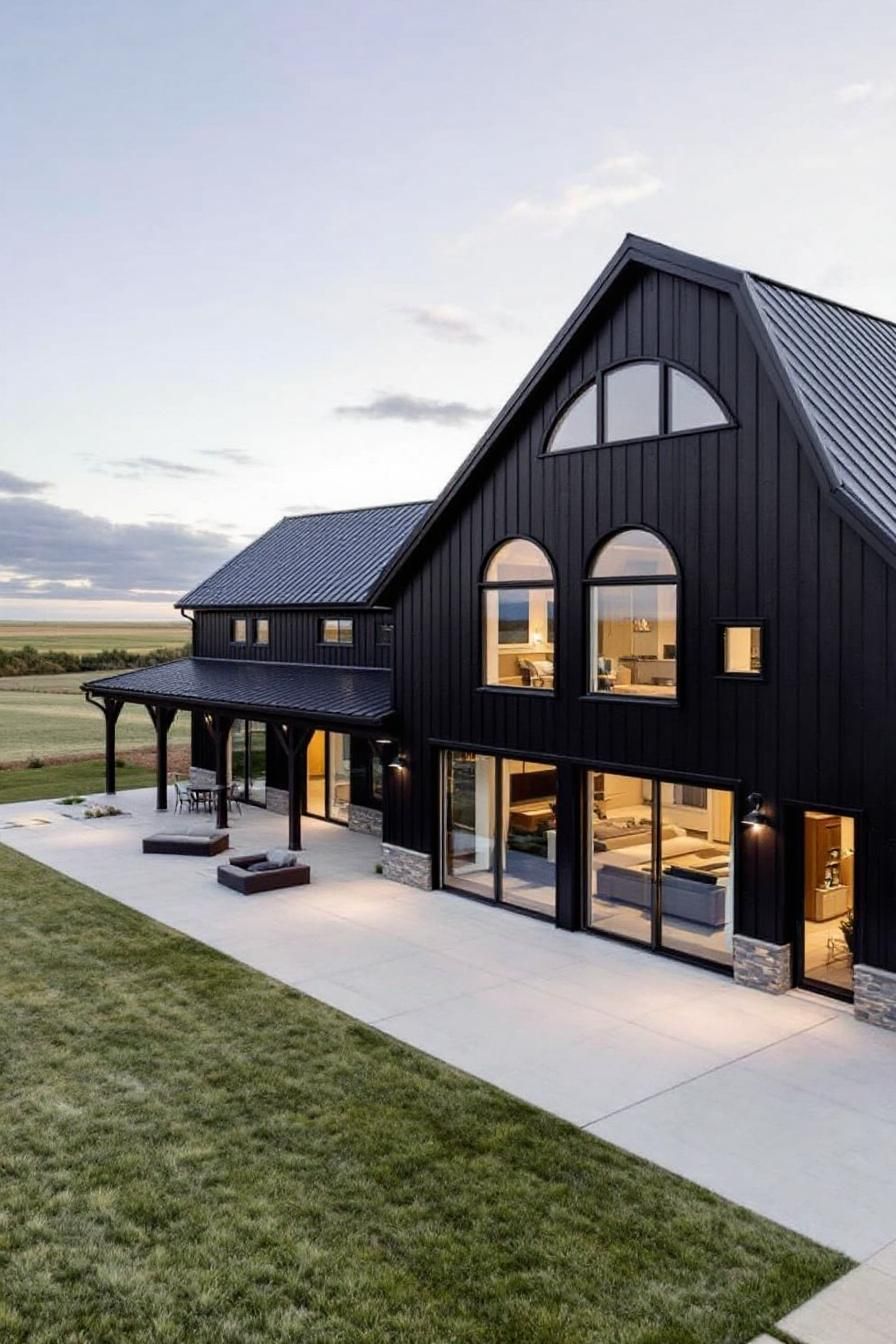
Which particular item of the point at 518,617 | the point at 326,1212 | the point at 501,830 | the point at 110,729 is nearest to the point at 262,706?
the point at 501,830

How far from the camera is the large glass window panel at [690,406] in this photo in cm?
1072

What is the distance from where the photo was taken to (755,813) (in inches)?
398

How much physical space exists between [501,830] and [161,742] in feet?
34.0

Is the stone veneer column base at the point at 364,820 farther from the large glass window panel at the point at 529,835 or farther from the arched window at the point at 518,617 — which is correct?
the arched window at the point at 518,617

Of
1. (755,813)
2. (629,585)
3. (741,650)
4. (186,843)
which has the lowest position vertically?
(186,843)

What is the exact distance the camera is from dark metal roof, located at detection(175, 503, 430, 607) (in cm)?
2098

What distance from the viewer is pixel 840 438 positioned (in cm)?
993

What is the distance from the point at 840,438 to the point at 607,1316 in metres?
8.49

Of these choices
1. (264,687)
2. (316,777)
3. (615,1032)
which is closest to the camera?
(615,1032)

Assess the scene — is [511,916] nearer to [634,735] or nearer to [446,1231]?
[634,735]

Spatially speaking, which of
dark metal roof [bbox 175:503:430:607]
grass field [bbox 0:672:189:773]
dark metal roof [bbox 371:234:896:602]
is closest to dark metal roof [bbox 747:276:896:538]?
dark metal roof [bbox 371:234:896:602]

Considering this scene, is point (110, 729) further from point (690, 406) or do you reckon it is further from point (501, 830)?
point (690, 406)

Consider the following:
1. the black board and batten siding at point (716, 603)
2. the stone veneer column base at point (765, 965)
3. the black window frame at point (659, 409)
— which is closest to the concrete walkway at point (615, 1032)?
the stone veneer column base at point (765, 965)

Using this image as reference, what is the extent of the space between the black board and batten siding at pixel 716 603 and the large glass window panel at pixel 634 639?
20 centimetres
